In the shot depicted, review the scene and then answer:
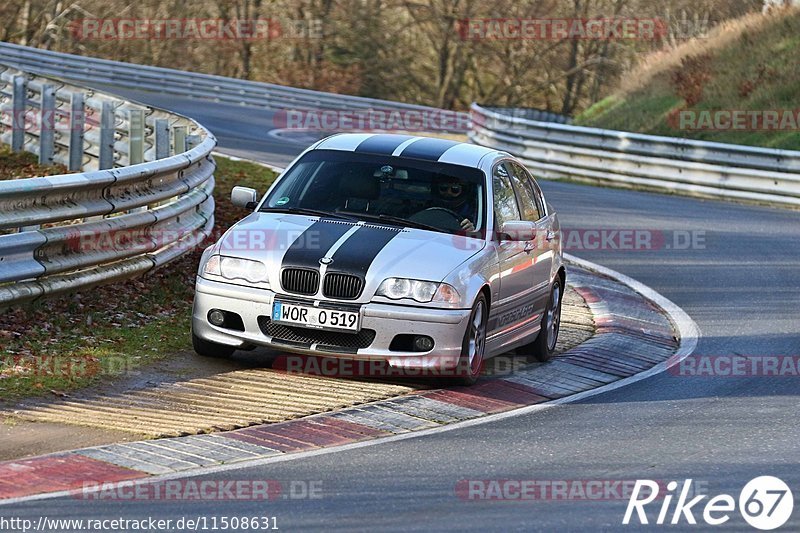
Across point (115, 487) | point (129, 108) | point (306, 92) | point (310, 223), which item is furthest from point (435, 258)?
point (306, 92)

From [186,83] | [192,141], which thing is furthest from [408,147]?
[186,83]

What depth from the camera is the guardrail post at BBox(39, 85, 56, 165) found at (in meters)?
18.4

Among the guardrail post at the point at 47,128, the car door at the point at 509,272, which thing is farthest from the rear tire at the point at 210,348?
the guardrail post at the point at 47,128

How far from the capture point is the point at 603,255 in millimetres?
16922

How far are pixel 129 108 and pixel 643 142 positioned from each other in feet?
37.1

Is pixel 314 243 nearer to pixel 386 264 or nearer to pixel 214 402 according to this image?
pixel 386 264

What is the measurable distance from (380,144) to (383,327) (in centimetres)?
199

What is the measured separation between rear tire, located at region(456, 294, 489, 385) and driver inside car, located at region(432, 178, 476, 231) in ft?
2.46

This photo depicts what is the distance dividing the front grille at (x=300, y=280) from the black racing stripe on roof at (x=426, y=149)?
164 cm

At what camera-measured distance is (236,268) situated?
9391 mm

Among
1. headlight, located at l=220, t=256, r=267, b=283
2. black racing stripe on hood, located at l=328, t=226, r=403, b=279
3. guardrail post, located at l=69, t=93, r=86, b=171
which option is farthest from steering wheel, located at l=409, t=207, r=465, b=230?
guardrail post, located at l=69, t=93, r=86, b=171

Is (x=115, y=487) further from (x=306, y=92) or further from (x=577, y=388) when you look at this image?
(x=306, y=92)

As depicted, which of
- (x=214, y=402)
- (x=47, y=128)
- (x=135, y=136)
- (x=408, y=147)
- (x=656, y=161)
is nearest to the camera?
(x=214, y=402)

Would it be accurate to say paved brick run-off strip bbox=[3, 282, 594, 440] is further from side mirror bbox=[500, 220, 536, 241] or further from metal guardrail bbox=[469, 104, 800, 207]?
metal guardrail bbox=[469, 104, 800, 207]
